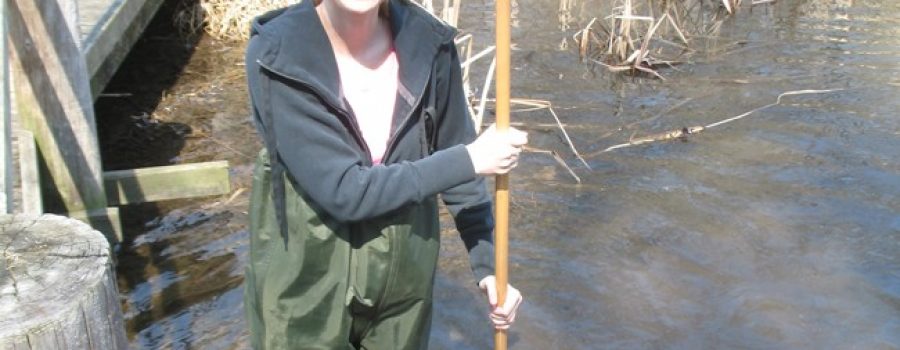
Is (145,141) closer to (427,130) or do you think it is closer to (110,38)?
(110,38)

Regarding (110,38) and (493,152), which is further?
(110,38)

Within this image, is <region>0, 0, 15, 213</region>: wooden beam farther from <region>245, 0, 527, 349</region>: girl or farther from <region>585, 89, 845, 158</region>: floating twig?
<region>585, 89, 845, 158</region>: floating twig

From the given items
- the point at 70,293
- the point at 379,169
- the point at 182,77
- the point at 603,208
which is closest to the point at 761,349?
the point at 603,208

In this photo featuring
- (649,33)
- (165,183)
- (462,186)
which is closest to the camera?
(462,186)

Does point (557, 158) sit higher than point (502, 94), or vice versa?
point (502, 94)

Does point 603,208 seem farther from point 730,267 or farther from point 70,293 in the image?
point 70,293

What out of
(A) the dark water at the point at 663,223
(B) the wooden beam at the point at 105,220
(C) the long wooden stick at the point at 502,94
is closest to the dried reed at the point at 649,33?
(A) the dark water at the point at 663,223

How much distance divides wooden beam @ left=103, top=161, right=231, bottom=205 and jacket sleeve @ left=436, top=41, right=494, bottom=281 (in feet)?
9.91

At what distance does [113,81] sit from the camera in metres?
7.53

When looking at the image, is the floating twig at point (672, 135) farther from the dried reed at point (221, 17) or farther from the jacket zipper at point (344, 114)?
the jacket zipper at point (344, 114)

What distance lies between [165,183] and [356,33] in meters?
3.36

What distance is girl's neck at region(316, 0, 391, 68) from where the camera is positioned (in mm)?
A: 2098

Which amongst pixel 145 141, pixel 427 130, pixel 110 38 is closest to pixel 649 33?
pixel 145 141

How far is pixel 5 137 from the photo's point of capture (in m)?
3.24
